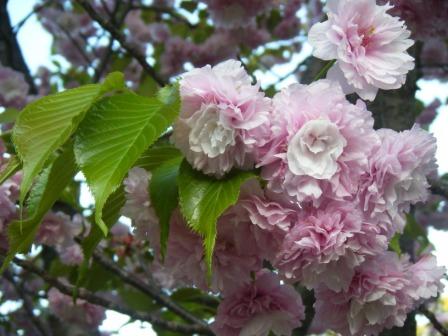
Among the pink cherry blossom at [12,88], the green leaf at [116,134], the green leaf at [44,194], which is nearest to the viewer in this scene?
the green leaf at [116,134]

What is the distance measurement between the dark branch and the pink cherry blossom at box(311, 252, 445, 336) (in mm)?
2480

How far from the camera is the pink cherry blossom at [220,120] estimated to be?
88 cm

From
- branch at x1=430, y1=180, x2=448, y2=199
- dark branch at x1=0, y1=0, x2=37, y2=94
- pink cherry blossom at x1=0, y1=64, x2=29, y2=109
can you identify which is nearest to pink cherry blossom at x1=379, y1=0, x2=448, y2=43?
branch at x1=430, y1=180, x2=448, y2=199

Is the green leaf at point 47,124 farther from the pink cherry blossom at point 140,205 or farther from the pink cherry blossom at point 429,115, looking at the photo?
the pink cherry blossom at point 429,115

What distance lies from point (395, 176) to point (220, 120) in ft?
0.90

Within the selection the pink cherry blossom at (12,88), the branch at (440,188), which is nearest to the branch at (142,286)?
the branch at (440,188)

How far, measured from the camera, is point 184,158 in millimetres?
930

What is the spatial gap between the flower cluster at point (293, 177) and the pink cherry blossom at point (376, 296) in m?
0.02

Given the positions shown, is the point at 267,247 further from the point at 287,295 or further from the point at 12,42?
the point at 12,42

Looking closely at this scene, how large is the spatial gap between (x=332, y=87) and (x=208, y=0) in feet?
6.63

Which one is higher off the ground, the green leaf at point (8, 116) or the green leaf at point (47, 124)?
the green leaf at point (47, 124)

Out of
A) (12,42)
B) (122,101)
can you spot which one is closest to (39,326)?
(12,42)

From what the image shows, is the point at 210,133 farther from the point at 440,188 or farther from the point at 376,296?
the point at 440,188

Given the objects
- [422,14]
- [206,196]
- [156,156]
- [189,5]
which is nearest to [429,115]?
[189,5]
